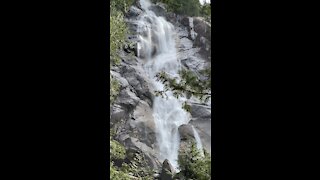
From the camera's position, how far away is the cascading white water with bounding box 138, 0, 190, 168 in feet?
24.9

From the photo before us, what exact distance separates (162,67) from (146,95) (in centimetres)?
79

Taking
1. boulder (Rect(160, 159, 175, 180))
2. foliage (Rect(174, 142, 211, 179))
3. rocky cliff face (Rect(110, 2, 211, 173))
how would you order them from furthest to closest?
rocky cliff face (Rect(110, 2, 211, 173)) → boulder (Rect(160, 159, 175, 180)) → foliage (Rect(174, 142, 211, 179))

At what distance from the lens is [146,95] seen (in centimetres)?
793

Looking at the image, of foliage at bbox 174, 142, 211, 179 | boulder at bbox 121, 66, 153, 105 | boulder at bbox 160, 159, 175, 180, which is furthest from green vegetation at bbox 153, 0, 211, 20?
boulder at bbox 160, 159, 175, 180

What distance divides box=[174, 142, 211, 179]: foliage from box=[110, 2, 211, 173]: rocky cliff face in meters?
0.57

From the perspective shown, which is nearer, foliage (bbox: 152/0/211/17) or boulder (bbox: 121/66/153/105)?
boulder (bbox: 121/66/153/105)

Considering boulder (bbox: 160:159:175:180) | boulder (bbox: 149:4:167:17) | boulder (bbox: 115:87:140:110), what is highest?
boulder (bbox: 149:4:167:17)

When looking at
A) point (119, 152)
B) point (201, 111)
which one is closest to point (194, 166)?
point (119, 152)

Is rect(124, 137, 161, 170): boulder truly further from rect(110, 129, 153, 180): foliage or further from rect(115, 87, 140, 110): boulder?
rect(115, 87, 140, 110): boulder
